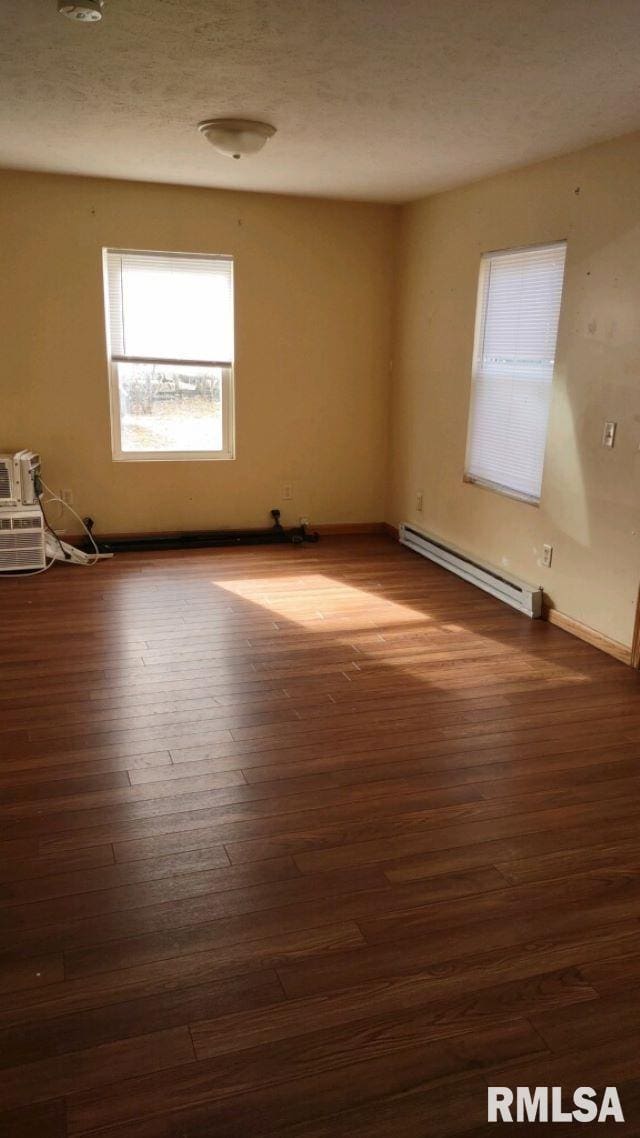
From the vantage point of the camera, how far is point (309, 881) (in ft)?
7.50

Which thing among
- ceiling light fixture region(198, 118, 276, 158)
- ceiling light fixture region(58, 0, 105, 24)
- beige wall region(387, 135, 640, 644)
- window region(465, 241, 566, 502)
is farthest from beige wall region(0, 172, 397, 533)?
ceiling light fixture region(58, 0, 105, 24)

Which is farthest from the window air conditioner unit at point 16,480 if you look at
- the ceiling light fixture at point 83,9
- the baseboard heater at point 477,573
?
the ceiling light fixture at point 83,9

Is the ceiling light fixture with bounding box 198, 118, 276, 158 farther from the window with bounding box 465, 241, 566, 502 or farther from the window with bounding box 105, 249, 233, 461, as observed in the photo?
the window with bounding box 105, 249, 233, 461

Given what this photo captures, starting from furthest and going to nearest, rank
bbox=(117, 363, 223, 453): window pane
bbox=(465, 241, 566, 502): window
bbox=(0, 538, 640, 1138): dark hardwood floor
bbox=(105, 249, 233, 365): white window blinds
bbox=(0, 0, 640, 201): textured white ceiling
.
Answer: bbox=(117, 363, 223, 453): window pane, bbox=(105, 249, 233, 365): white window blinds, bbox=(465, 241, 566, 502): window, bbox=(0, 0, 640, 201): textured white ceiling, bbox=(0, 538, 640, 1138): dark hardwood floor

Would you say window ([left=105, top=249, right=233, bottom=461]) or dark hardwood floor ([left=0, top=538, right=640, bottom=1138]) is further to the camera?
window ([left=105, top=249, right=233, bottom=461])

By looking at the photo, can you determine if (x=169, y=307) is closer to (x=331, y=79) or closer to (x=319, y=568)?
(x=319, y=568)

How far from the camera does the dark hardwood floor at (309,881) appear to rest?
1.68 m

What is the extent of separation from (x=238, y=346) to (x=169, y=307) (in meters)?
0.57

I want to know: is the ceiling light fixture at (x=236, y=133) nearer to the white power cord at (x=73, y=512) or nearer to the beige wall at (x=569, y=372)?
the beige wall at (x=569, y=372)

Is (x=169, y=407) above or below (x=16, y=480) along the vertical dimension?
above

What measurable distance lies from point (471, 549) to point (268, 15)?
3504 millimetres

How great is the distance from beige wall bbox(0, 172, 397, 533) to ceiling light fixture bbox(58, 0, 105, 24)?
9.99ft

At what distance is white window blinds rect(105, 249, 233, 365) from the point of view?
5.62 meters

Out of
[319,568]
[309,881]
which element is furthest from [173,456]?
[309,881]
